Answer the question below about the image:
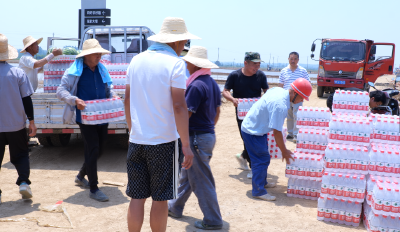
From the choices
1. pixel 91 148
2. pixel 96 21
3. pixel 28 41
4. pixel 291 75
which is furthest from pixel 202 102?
pixel 96 21

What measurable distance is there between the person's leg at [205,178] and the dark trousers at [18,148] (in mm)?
2245

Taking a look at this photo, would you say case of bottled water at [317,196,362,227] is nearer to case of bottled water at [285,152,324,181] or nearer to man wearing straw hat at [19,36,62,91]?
case of bottled water at [285,152,324,181]

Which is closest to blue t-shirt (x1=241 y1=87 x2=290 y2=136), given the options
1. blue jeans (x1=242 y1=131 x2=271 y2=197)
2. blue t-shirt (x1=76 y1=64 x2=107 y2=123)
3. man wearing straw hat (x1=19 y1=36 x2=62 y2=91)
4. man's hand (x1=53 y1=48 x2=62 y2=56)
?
blue jeans (x1=242 y1=131 x2=271 y2=197)

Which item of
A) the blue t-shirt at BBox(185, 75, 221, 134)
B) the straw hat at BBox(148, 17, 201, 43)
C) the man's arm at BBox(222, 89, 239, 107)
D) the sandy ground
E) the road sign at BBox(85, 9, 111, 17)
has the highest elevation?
the road sign at BBox(85, 9, 111, 17)

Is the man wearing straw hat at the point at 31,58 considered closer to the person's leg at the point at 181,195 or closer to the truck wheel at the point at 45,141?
the truck wheel at the point at 45,141

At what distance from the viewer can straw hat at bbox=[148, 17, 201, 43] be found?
3062 millimetres

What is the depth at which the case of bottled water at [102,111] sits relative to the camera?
4.73m

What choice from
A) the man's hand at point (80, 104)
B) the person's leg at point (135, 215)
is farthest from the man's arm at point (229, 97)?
the person's leg at point (135, 215)

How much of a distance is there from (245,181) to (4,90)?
12.5ft

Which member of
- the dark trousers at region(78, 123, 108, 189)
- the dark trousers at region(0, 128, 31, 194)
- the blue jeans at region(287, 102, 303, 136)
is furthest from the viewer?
the blue jeans at region(287, 102, 303, 136)

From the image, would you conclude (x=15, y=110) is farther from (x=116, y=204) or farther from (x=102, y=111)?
(x=116, y=204)

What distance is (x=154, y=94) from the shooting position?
2.87 m

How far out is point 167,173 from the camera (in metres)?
3.01

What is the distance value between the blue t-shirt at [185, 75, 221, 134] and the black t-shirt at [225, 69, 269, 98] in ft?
7.54
